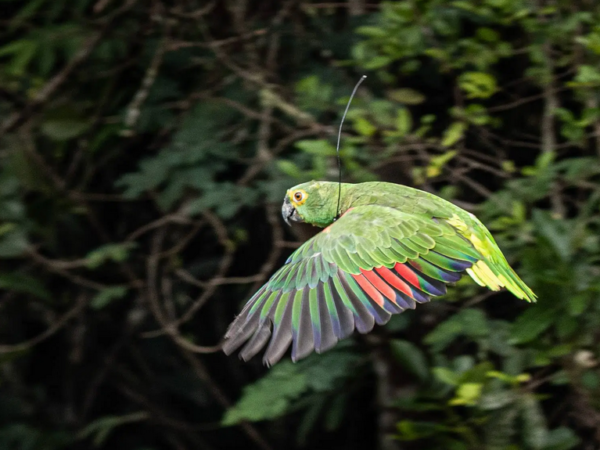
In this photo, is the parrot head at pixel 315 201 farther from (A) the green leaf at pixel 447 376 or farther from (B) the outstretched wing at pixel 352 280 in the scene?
(A) the green leaf at pixel 447 376

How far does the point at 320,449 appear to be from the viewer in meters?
3.17

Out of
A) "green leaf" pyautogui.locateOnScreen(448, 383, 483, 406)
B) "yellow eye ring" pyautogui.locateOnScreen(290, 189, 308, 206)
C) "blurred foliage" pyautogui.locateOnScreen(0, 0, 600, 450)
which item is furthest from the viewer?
"blurred foliage" pyautogui.locateOnScreen(0, 0, 600, 450)

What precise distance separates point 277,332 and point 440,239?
1.32ft

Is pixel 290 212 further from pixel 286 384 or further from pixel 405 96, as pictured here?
pixel 405 96

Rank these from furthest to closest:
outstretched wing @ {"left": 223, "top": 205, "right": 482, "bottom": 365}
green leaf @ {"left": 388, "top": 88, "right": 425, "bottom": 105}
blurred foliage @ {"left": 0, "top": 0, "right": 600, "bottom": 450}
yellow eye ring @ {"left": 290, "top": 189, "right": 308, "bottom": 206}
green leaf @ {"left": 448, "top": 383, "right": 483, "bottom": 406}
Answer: green leaf @ {"left": 388, "top": 88, "right": 425, "bottom": 105}, blurred foliage @ {"left": 0, "top": 0, "right": 600, "bottom": 450}, green leaf @ {"left": 448, "top": 383, "right": 483, "bottom": 406}, yellow eye ring @ {"left": 290, "top": 189, "right": 308, "bottom": 206}, outstretched wing @ {"left": 223, "top": 205, "right": 482, "bottom": 365}

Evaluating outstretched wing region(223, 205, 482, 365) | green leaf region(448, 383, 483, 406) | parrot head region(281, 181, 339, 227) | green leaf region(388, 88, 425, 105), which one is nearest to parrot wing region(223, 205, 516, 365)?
outstretched wing region(223, 205, 482, 365)

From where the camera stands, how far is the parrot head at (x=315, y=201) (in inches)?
76.3

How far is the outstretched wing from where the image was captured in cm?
150

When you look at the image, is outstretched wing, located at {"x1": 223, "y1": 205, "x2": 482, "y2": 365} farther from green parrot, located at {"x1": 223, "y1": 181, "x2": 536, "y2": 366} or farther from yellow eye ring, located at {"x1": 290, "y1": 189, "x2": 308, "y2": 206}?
yellow eye ring, located at {"x1": 290, "y1": 189, "x2": 308, "y2": 206}

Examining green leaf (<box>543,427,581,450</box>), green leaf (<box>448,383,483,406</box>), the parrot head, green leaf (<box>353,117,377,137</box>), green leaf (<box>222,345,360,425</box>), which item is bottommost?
green leaf (<box>543,427,581,450</box>)

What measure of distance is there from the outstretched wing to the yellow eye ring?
0.75 feet

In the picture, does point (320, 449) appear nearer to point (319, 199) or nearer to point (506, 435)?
point (506, 435)

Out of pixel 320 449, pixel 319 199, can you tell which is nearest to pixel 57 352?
pixel 320 449

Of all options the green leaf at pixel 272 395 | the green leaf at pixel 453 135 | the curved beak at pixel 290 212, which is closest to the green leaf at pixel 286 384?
the green leaf at pixel 272 395
